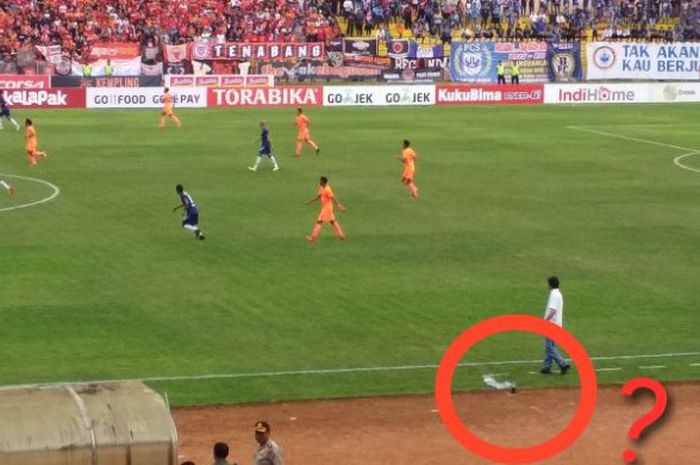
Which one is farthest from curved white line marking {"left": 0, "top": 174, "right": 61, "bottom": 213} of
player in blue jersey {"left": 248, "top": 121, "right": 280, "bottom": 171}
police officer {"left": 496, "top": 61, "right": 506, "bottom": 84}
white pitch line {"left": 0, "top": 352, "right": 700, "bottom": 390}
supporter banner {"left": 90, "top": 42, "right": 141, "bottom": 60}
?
police officer {"left": 496, "top": 61, "right": 506, "bottom": 84}

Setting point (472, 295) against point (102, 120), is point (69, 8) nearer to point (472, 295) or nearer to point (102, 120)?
point (102, 120)

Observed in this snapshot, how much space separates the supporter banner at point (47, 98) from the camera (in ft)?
226

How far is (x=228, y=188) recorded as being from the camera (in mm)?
44094

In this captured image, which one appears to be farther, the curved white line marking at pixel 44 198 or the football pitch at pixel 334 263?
the curved white line marking at pixel 44 198

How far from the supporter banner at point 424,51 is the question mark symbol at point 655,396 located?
65671 millimetres

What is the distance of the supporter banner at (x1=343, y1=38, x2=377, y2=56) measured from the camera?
285 feet

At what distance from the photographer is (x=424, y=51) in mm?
88500

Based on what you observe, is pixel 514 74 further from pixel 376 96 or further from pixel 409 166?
pixel 409 166

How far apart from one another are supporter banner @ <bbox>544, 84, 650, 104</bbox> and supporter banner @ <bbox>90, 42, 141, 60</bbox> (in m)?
23.9

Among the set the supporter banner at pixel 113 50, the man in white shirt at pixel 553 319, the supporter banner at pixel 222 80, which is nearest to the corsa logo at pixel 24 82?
the supporter banner at pixel 222 80

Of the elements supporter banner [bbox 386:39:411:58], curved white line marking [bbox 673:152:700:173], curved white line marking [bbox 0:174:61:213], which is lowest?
curved white line marking [bbox 673:152:700:173]

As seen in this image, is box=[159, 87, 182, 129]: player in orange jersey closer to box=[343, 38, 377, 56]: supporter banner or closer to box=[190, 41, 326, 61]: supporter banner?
box=[190, 41, 326, 61]: supporter banner

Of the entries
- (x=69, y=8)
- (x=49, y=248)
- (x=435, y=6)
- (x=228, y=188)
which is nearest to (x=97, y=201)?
(x=228, y=188)

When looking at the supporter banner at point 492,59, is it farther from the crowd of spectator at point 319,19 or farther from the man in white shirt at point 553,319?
the man in white shirt at point 553,319
